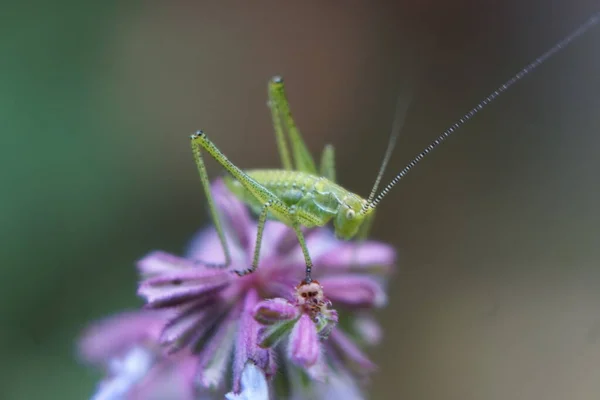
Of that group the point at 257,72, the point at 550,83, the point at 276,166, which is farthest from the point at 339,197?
the point at 550,83

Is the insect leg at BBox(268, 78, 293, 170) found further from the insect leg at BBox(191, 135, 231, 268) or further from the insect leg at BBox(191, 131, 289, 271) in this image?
the insect leg at BBox(191, 135, 231, 268)

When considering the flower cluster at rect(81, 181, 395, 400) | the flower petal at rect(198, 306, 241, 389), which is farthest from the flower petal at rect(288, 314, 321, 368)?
the flower petal at rect(198, 306, 241, 389)

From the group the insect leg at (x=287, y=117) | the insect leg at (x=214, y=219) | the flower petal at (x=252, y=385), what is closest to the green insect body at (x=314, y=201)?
the insect leg at (x=214, y=219)

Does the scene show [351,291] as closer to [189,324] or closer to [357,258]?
[357,258]

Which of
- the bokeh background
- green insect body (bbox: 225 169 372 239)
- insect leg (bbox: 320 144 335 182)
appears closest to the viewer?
green insect body (bbox: 225 169 372 239)

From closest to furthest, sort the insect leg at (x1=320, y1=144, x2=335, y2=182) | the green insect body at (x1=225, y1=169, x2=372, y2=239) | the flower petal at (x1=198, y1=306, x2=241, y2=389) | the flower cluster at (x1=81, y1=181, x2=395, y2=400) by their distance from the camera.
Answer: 1. the flower cluster at (x1=81, y1=181, x2=395, y2=400)
2. the flower petal at (x1=198, y1=306, x2=241, y2=389)
3. the green insect body at (x1=225, y1=169, x2=372, y2=239)
4. the insect leg at (x1=320, y1=144, x2=335, y2=182)

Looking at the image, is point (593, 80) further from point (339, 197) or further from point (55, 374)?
point (55, 374)

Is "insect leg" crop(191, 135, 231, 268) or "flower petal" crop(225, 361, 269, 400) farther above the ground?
"insect leg" crop(191, 135, 231, 268)

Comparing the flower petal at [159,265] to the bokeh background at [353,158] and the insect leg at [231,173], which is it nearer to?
the insect leg at [231,173]
